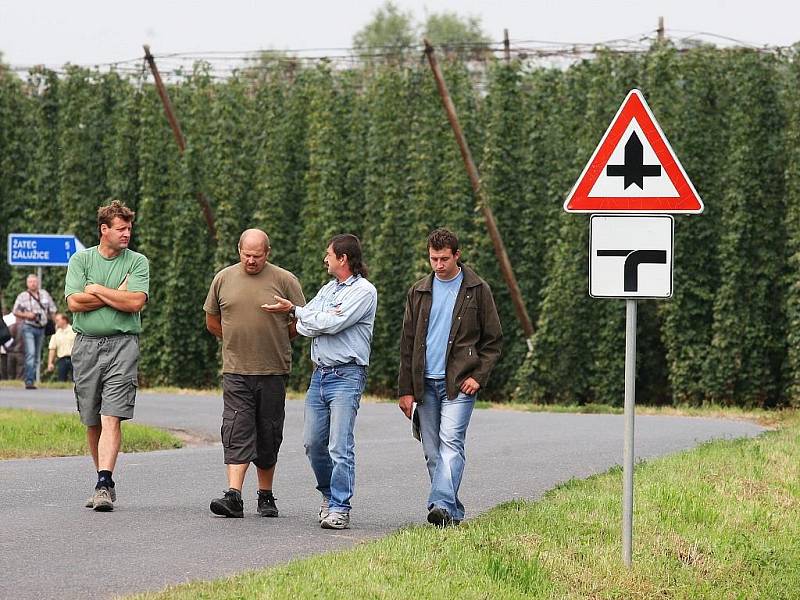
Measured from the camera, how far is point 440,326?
10039mm

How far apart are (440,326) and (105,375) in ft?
7.99

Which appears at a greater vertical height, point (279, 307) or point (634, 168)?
point (634, 168)

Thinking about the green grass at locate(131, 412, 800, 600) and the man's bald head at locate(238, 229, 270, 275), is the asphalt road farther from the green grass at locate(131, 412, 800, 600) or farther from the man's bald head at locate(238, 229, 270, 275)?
the man's bald head at locate(238, 229, 270, 275)

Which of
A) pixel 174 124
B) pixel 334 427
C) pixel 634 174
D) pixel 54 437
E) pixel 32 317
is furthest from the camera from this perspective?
Answer: pixel 174 124

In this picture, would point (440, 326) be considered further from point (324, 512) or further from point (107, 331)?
point (107, 331)

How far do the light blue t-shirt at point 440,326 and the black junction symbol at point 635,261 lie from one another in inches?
76.8

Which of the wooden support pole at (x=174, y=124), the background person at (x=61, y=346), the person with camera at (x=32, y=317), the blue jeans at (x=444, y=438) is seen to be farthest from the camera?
the wooden support pole at (x=174, y=124)

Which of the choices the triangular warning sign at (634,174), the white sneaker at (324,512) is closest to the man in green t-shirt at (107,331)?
the white sneaker at (324,512)

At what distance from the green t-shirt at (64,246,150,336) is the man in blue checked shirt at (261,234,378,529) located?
1261 mm

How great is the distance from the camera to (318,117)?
30.3m

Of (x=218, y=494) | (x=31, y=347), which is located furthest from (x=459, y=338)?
(x=31, y=347)

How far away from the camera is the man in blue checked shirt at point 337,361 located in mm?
10016

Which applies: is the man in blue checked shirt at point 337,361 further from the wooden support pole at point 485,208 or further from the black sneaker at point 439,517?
the wooden support pole at point 485,208

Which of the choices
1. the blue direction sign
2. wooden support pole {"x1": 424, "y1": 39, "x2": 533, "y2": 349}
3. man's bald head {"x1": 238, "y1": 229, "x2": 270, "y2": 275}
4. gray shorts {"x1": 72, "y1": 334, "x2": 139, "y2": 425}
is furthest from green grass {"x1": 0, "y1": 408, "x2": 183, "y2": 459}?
wooden support pole {"x1": 424, "y1": 39, "x2": 533, "y2": 349}
